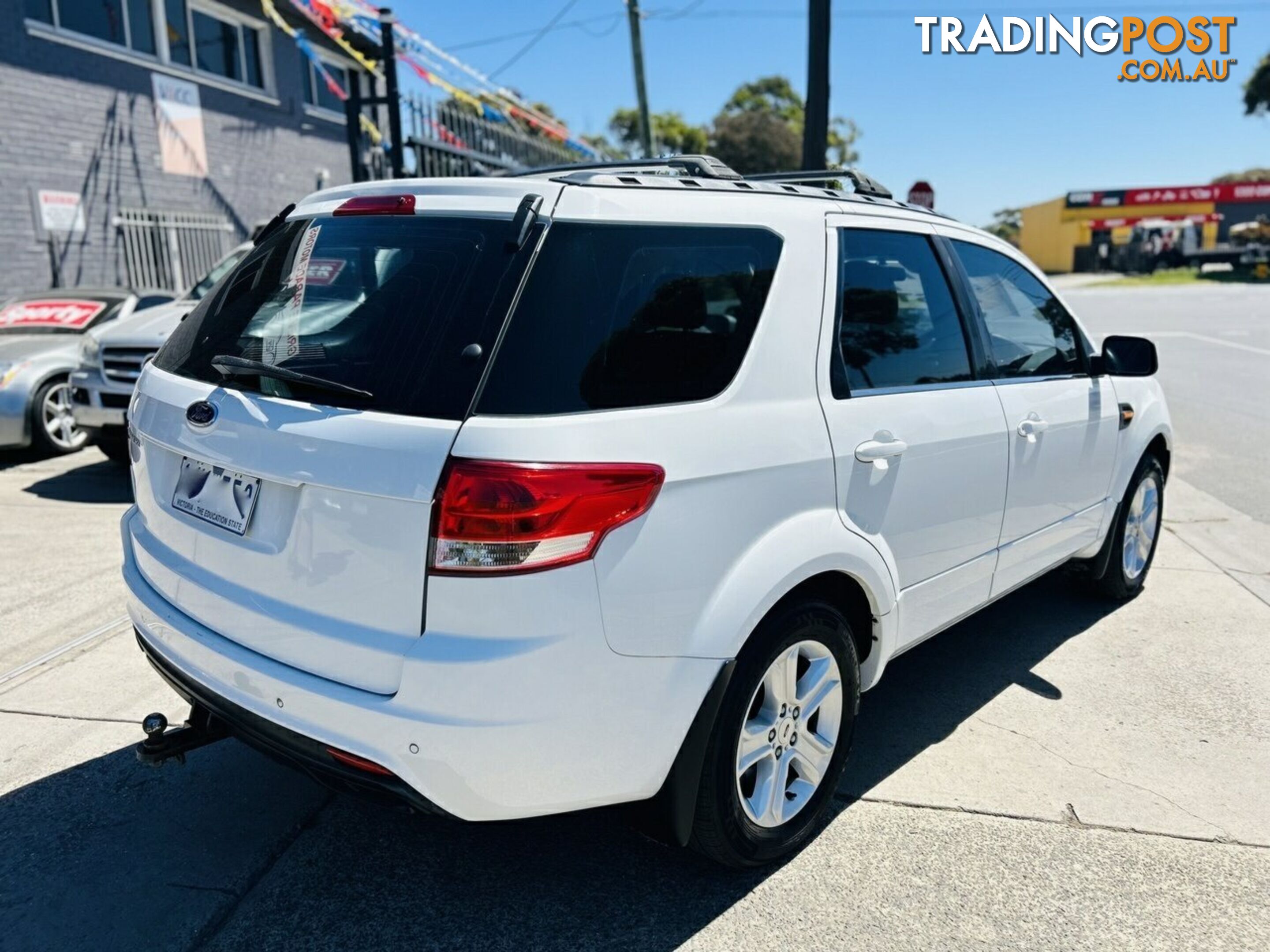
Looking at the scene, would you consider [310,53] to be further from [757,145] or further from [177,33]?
[757,145]

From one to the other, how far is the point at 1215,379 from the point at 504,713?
13.9m

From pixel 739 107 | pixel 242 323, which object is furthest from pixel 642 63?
pixel 739 107

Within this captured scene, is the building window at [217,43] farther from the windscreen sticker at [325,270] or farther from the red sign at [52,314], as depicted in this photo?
the windscreen sticker at [325,270]

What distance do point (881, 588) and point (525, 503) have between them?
4.37ft

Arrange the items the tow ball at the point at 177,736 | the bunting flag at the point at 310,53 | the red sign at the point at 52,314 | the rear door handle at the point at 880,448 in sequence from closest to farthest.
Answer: the tow ball at the point at 177,736, the rear door handle at the point at 880,448, the red sign at the point at 52,314, the bunting flag at the point at 310,53

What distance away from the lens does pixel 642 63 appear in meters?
19.3

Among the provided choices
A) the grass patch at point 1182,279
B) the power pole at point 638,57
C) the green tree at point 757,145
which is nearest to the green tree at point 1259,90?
the grass patch at point 1182,279

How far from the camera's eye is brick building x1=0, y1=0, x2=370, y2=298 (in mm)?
11562

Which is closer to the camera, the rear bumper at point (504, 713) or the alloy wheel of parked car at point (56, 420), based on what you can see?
the rear bumper at point (504, 713)

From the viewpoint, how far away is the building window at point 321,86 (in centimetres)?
1675

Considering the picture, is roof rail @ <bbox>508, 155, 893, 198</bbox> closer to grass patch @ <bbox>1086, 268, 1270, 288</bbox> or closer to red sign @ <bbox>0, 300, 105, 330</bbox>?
red sign @ <bbox>0, 300, 105, 330</bbox>

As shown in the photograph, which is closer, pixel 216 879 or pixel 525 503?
pixel 525 503

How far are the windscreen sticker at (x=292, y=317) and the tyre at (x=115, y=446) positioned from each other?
5.50 m

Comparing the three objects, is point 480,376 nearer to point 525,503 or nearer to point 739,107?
point 525,503
